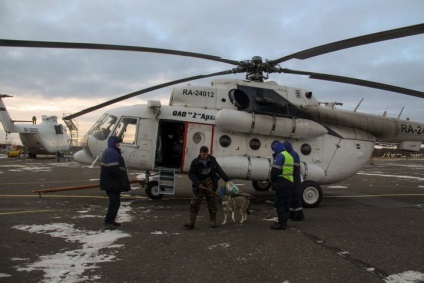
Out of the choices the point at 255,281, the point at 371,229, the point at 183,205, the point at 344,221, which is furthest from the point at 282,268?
the point at 183,205

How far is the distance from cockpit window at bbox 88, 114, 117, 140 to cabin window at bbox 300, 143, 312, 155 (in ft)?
18.4

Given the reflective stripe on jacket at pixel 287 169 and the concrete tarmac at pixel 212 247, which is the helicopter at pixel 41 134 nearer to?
the concrete tarmac at pixel 212 247

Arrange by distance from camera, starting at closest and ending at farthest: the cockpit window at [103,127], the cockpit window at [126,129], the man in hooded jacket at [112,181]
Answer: the man in hooded jacket at [112,181], the cockpit window at [126,129], the cockpit window at [103,127]

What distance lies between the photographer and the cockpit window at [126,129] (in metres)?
9.80

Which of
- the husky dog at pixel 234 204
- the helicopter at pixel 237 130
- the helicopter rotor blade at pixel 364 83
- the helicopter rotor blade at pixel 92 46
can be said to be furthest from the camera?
the helicopter at pixel 237 130

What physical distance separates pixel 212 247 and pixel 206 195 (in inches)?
60.1

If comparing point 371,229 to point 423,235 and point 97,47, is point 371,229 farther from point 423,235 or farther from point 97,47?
point 97,47

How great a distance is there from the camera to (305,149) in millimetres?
10438

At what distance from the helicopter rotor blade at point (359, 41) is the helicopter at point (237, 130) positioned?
1329 mm

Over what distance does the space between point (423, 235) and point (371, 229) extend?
2.86ft

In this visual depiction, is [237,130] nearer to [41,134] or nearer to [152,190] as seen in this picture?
[152,190]

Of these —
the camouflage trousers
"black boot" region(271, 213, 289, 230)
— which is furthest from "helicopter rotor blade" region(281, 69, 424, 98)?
the camouflage trousers

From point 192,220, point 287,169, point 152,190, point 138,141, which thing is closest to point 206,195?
point 192,220

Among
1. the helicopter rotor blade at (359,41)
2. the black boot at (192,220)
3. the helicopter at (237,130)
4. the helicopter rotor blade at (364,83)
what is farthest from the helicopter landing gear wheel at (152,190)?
the helicopter rotor blade at (364,83)
